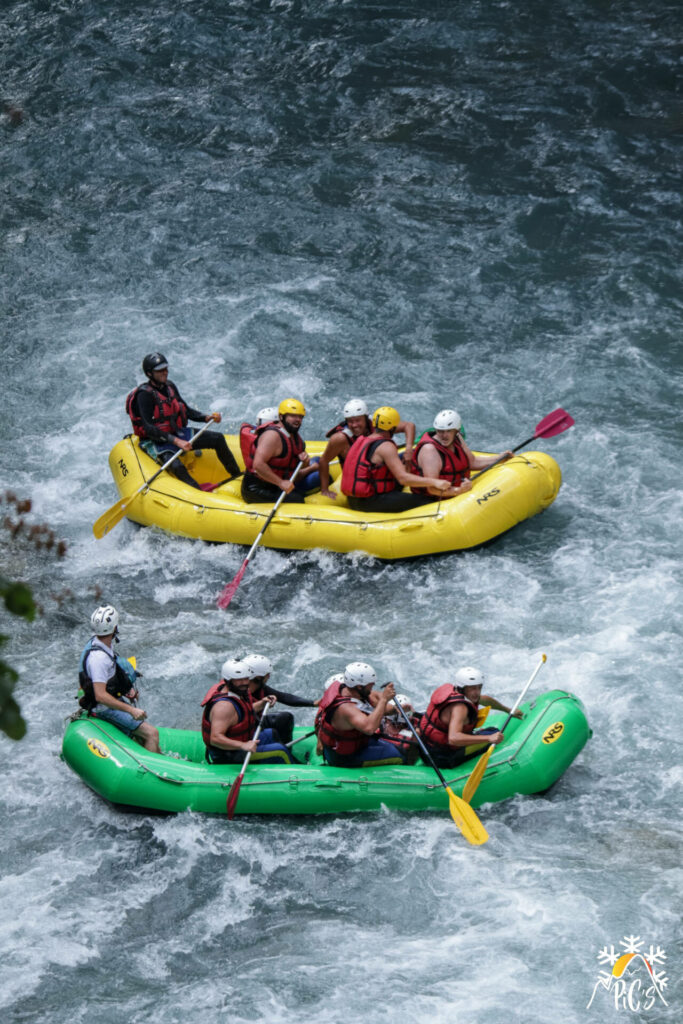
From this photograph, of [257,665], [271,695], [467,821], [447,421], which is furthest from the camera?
[447,421]

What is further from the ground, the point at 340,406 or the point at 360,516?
the point at 360,516

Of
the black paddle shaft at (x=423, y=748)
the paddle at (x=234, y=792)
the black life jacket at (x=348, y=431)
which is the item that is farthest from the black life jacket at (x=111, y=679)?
the black life jacket at (x=348, y=431)

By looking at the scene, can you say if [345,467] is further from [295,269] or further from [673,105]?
[673,105]

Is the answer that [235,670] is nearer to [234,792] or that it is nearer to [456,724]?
[234,792]

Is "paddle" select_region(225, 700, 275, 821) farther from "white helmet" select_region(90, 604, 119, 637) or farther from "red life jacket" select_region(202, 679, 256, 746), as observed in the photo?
"white helmet" select_region(90, 604, 119, 637)

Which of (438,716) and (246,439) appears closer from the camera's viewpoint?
(438,716)

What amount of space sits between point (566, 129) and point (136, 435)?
8.21 meters

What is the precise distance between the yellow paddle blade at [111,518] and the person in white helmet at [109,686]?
7.90ft

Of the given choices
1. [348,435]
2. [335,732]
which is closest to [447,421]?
[348,435]

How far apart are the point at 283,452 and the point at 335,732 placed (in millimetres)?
3179

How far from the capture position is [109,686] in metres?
7.24

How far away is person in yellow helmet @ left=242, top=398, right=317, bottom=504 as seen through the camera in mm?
9484

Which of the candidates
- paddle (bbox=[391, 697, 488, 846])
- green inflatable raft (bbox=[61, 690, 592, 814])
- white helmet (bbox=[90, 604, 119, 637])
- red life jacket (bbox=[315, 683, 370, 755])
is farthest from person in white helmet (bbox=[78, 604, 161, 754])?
paddle (bbox=[391, 697, 488, 846])

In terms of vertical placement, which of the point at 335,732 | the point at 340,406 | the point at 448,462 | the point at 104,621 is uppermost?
the point at 104,621
